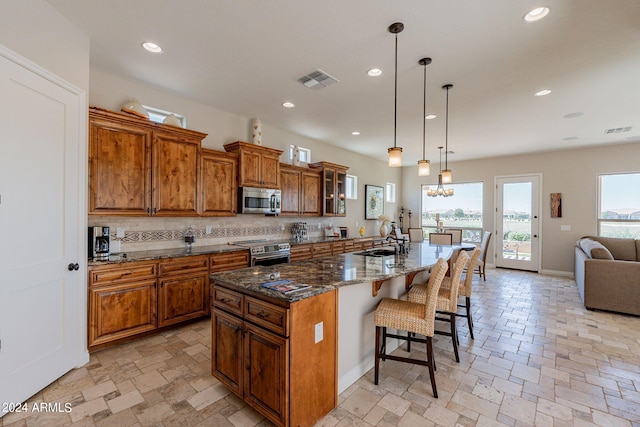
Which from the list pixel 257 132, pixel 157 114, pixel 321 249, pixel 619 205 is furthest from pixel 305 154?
pixel 619 205

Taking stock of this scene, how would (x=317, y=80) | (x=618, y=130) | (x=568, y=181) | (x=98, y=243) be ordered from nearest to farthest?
(x=98, y=243) < (x=317, y=80) < (x=618, y=130) < (x=568, y=181)

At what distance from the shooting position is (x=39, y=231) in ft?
7.25

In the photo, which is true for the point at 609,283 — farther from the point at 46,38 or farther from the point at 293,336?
the point at 46,38

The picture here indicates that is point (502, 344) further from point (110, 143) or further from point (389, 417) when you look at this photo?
point (110, 143)

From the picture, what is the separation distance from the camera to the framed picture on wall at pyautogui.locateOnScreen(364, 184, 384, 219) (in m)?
7.52

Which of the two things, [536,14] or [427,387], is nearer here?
[536,14]

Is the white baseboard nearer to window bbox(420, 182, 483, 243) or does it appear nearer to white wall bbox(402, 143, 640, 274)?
white wall bbox(402, 143, 640, 274)

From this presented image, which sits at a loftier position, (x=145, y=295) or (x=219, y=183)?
(x=219, y=183)

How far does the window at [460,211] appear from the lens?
309 inches

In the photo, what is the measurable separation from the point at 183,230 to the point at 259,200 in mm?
1169

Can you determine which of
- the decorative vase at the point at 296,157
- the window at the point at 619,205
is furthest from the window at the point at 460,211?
the decorative vase at the point at 296,157

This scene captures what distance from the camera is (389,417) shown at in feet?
6.44

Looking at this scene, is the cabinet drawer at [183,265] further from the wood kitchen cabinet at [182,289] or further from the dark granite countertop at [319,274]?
the dark granite countertop at [319,274]

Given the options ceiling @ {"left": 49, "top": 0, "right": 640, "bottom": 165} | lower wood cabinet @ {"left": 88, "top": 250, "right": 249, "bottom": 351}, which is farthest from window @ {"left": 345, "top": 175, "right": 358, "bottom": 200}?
lower wood cabinet @ {"left": 88, "top": 250, "right": 249, "bottom": 351}
